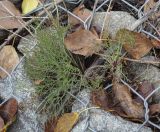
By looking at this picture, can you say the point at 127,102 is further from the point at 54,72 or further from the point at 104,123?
the point at 54,72

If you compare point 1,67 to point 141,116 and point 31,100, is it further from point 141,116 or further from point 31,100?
point 141,116

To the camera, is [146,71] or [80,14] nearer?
[146,71]

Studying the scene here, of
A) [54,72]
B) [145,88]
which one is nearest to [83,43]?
[54,72]

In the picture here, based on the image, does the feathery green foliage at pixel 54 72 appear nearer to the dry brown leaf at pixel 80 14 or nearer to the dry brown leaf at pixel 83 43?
the dry brown leaf at pixel 83 43

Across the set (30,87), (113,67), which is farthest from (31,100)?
(113,67)

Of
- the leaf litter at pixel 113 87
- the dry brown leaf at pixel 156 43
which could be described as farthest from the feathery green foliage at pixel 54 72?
the dry brown leaf at pixel 156 43

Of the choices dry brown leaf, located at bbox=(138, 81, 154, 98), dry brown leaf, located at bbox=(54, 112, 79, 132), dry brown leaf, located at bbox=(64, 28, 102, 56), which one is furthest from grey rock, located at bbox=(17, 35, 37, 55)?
dry brown leaf, located at bbox=(138, 81, 154, 98)

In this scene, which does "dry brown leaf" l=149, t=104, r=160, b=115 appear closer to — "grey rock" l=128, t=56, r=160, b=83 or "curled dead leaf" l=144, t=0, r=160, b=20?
"grey rock" l=128, t=56, r=160, b=83
